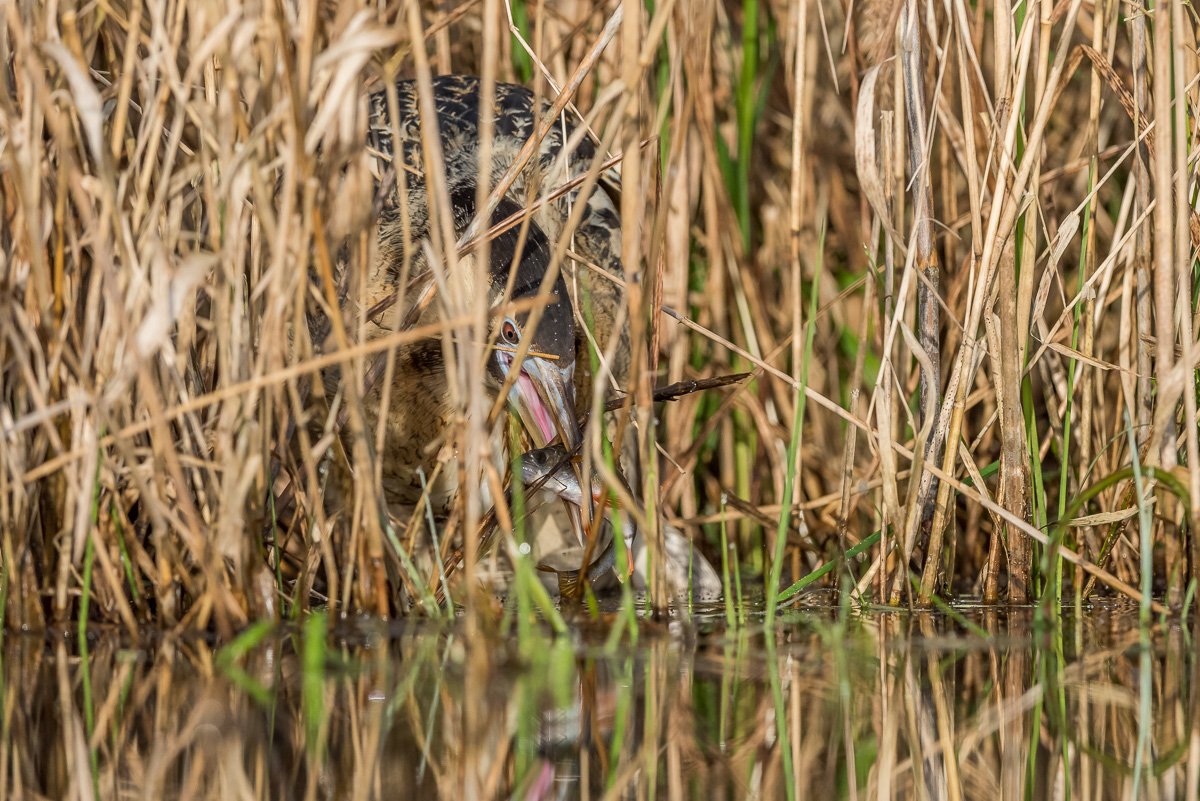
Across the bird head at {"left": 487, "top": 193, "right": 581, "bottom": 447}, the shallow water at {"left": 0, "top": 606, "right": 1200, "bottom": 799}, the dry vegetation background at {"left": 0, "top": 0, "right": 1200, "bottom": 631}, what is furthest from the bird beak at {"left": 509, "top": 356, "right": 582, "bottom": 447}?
the shallow water at {"left": 0, "top": 606, "right": 1200, "bottom": 799}

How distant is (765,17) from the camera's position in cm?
341

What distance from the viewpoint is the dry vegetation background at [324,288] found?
1.92 metres

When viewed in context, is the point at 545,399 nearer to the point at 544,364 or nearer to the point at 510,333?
the point at 544,364

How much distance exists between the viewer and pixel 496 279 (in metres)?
2.88

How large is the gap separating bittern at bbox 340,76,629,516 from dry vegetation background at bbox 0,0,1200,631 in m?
0.26

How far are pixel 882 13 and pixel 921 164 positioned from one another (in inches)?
12.4

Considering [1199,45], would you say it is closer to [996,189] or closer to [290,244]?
[996,189]

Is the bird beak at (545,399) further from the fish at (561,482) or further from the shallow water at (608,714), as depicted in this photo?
the shallow water at (608,714)

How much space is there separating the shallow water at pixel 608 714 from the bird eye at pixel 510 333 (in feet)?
2.83

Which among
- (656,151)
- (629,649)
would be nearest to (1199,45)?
(656,151)

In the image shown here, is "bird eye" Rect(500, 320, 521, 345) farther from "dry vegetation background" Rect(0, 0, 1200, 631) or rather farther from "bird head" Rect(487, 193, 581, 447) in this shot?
"dry vegetation background" Rect(0, 0, 1200, 631)

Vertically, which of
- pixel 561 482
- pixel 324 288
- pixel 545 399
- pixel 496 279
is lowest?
pixel 561 482

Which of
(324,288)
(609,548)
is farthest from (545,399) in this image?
(324,288)

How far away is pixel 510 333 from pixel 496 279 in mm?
105
